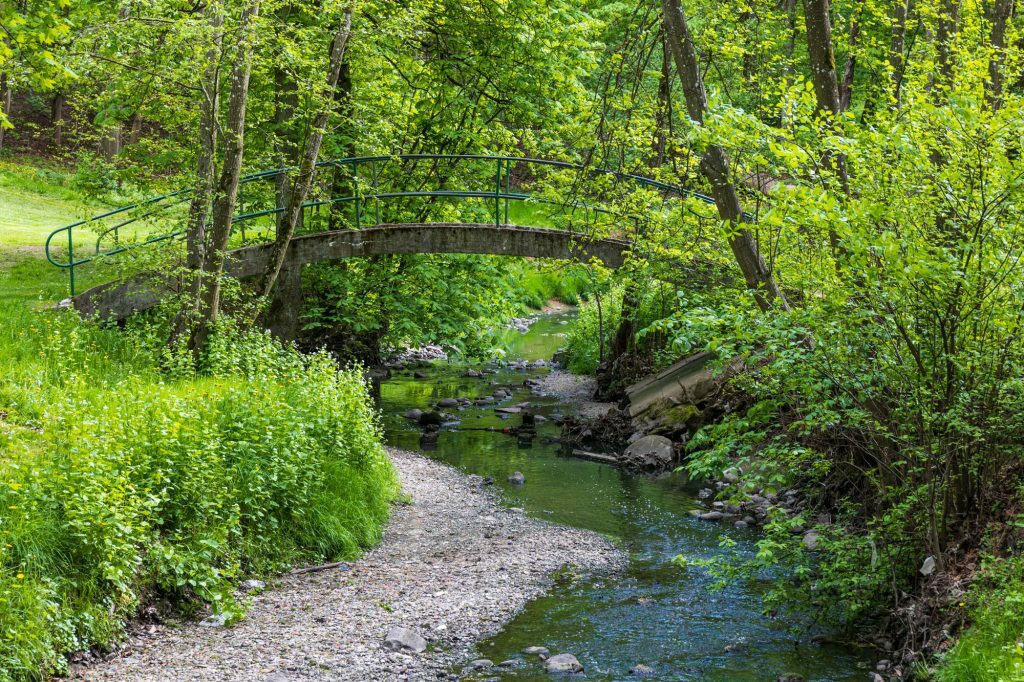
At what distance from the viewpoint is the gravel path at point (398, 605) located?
7848 millimetres

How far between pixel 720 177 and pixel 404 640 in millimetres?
5547

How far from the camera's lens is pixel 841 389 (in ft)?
28.0

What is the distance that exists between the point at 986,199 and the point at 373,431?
831 cm

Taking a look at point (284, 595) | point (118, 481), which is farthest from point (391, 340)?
point (118, 481)

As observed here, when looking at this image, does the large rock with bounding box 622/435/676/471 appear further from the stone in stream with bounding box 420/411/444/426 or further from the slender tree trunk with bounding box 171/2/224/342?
the slender tree trunk with bounding box 171/2/224/342

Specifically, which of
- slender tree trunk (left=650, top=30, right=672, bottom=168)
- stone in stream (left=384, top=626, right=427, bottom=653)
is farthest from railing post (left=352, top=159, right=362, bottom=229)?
stone in stream (left=384, top=626, right=427, bottom=653)

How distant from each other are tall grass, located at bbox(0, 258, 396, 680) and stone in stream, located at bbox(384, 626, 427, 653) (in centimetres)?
151

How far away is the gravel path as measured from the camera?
309 inches

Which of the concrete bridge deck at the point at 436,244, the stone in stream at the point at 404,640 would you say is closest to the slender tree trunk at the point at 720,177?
the stone in stream at the point at 404,640

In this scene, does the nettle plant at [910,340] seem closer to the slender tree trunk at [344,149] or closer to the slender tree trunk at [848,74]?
the slender tree trunk at [848,74]

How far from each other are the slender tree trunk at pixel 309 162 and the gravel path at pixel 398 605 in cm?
449

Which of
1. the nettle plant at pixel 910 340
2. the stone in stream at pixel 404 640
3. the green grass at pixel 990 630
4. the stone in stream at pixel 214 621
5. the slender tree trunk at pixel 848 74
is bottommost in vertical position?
the stone in stream at pixel 404 640

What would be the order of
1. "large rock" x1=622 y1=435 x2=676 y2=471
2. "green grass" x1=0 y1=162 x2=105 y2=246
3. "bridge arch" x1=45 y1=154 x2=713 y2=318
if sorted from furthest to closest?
1. "green grass" x1=0 y1=162 x2=105 y2=246
2. "bridge arch" x1=45 y1=154 x2=713 y2=318
3. "large rock" x1=622 y1=435 x2=676 y2=471

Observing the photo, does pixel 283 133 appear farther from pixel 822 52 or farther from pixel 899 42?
pixel 822 52
